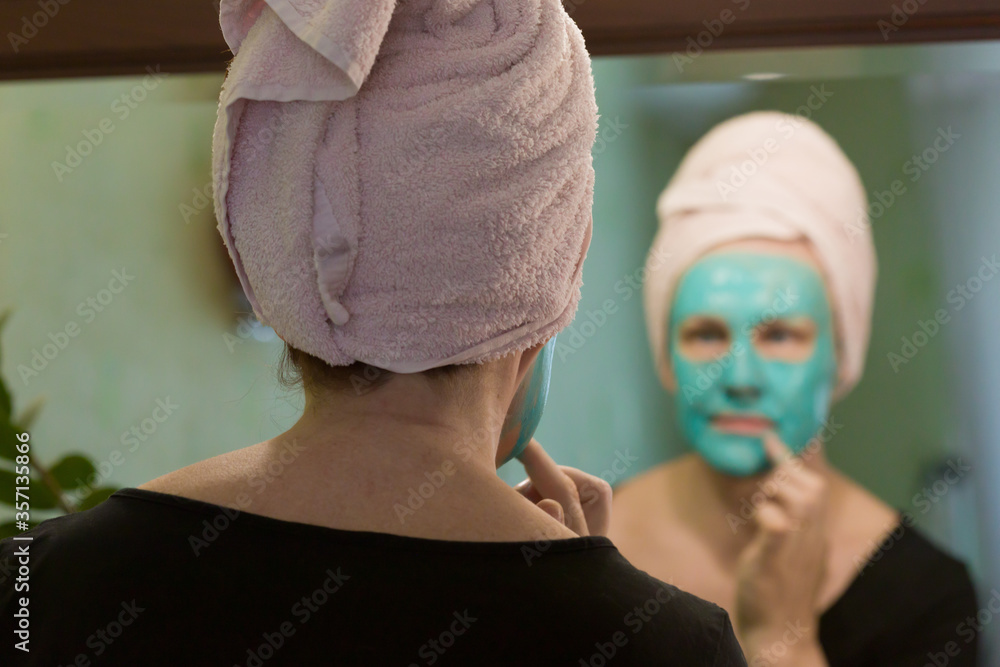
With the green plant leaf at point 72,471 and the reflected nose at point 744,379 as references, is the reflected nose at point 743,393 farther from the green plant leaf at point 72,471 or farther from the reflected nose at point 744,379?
the green plant leaf at point 72,471

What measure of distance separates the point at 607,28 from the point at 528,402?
55 cm

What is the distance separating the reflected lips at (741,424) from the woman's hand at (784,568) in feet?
0.05

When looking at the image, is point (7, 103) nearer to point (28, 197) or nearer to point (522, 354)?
point (28, 197)

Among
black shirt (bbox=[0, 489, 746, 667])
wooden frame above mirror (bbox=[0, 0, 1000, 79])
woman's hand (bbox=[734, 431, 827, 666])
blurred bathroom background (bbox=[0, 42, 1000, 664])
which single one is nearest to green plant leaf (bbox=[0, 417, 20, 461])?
blurred bathroom background (bbox=[0, 42, 1000, 664])

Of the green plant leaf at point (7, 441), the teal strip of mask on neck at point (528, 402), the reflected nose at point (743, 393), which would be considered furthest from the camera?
the reflected nose at point (743, 393)

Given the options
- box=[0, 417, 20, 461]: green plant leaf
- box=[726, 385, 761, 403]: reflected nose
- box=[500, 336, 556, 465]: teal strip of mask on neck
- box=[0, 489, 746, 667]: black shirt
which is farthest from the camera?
box=[726, 385, 761, 403]: reflected nose

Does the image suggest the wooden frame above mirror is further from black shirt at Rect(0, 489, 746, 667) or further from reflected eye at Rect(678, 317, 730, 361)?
black shirt at Rect(0, 489, 746, 667)

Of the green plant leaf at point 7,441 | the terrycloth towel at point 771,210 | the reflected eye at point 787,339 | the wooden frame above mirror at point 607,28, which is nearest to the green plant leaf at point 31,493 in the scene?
the green plant leaf at point 7,441

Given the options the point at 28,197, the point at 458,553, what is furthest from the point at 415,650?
the point at 28,197

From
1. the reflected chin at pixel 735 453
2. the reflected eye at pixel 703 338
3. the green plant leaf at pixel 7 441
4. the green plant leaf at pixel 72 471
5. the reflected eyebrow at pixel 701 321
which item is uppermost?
the green plant leaf at pixel 7 441

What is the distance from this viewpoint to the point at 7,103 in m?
1.12

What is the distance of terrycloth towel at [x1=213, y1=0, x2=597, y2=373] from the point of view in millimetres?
396

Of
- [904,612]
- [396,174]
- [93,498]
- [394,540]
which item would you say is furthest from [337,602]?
[904,612]

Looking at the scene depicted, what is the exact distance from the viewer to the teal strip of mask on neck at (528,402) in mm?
519
